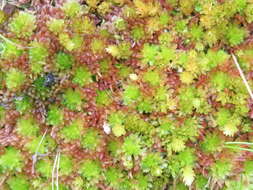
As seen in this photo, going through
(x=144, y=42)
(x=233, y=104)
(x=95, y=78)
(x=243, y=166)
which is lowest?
(x=243, y=166)

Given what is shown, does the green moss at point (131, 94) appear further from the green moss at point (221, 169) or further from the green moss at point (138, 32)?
the green moss at point (221, 169)

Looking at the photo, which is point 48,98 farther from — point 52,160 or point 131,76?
point 131,76

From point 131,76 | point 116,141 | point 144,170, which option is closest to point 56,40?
point 131,76

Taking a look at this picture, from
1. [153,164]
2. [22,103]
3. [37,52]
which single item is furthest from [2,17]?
[153,164]

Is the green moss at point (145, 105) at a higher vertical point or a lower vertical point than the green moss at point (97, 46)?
lower

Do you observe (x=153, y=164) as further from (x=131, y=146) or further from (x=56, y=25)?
(x=56, y=25)

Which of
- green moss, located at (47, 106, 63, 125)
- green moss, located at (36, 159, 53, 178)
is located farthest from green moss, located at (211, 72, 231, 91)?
green moss, located at (36, 159, 53, 178)

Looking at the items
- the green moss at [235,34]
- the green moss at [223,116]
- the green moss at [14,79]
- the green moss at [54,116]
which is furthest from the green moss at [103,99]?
the green moss at [235,34]
